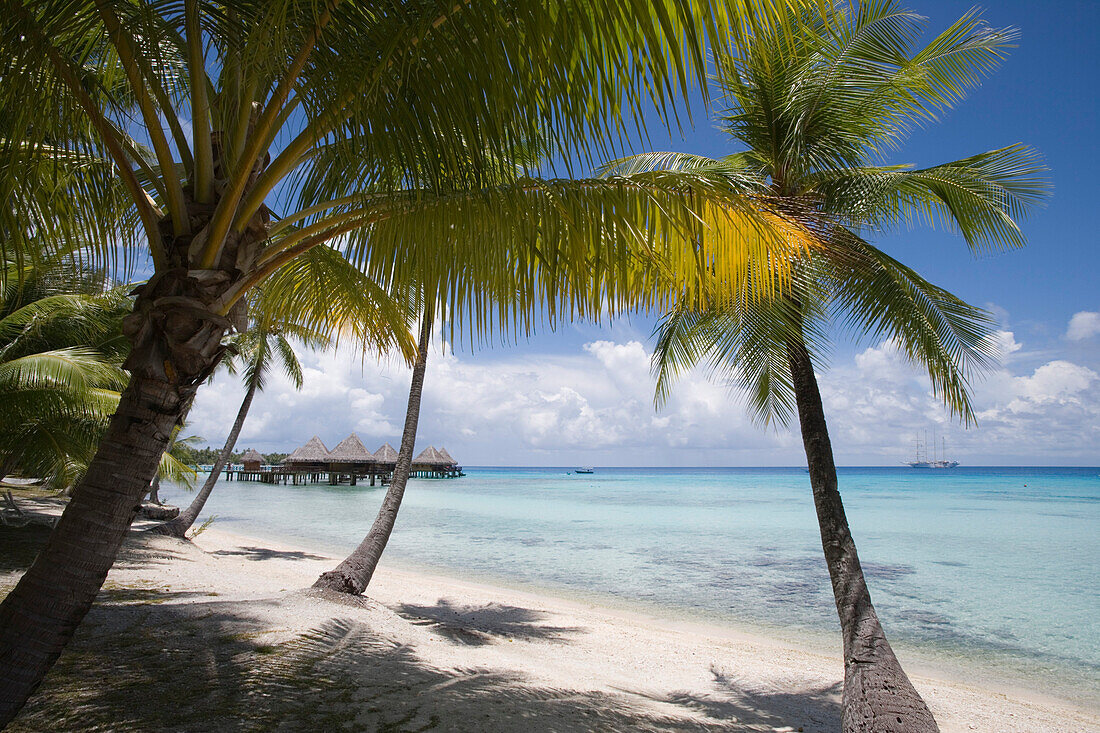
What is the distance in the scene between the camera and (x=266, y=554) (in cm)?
1428

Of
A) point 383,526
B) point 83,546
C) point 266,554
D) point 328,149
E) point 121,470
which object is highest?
point 328,149

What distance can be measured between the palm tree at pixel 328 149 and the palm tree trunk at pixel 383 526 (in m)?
3.45

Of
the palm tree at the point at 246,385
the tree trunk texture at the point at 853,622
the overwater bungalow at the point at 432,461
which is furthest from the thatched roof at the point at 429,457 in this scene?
the tree trunk texture at the point at 853,622

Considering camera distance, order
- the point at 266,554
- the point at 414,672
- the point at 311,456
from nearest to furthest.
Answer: the point at 414,672
the point at 266,554
the point at 311,456

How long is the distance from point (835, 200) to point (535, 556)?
1370 centimetres

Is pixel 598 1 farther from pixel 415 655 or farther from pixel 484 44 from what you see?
pixel 415 655

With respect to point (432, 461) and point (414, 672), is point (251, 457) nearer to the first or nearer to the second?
point (432, 461)

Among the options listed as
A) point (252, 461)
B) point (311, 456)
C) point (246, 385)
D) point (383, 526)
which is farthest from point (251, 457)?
point (383, 526)

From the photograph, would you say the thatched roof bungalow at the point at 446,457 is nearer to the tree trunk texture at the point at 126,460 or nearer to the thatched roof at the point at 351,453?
the thatched roof at the point at 351,453

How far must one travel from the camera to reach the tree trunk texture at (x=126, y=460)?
245cm

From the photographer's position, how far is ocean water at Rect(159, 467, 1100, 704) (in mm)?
9539

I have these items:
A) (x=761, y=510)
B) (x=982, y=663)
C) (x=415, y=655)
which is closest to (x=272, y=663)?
(x=415, y=655)

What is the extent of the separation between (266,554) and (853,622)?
43.3ft

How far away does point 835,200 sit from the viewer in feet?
19.5
